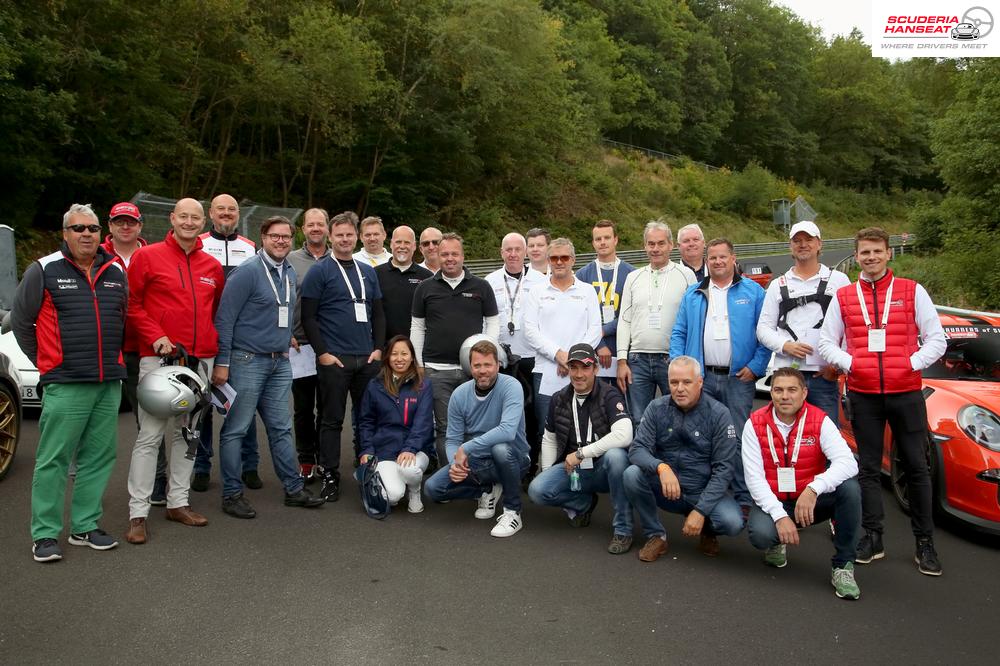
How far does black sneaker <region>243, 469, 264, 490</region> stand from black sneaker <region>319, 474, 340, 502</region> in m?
0.61

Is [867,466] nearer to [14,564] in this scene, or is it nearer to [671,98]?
[14,564]

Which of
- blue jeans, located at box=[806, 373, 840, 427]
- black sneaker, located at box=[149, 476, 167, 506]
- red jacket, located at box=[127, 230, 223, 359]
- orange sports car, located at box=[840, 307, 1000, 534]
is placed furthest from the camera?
black sneaker, located at box=[149, 476, 167, 506]

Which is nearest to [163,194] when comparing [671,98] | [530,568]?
[530,568]

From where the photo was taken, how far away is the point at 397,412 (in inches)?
248

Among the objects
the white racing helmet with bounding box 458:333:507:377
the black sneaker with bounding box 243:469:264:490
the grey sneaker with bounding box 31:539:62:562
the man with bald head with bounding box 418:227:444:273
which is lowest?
the black sneaker with bounding box 243:469:264:490

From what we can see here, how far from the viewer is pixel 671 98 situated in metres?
67.4

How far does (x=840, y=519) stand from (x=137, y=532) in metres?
4.30

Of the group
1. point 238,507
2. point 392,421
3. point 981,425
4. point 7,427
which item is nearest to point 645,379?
point 392,421

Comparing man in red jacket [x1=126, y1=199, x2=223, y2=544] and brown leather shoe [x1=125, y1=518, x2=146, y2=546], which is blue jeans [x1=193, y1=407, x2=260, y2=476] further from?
brown leather shoe [x1=125, y1=518, x2=146, y2=546]

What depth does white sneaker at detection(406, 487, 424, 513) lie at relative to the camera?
241 inches

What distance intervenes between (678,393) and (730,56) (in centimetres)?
7911

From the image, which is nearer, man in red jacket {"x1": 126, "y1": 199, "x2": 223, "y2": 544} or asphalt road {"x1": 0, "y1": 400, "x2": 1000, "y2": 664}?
asphalt road {"x1": 0, "y1": 400, "x2": 1000, "y2": 664}

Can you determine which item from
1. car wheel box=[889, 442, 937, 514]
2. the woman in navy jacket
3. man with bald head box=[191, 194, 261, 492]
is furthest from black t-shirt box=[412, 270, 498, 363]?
car wheel box=[889, 442, 937, 514]

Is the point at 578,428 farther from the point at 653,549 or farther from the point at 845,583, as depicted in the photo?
the point at 845,583
